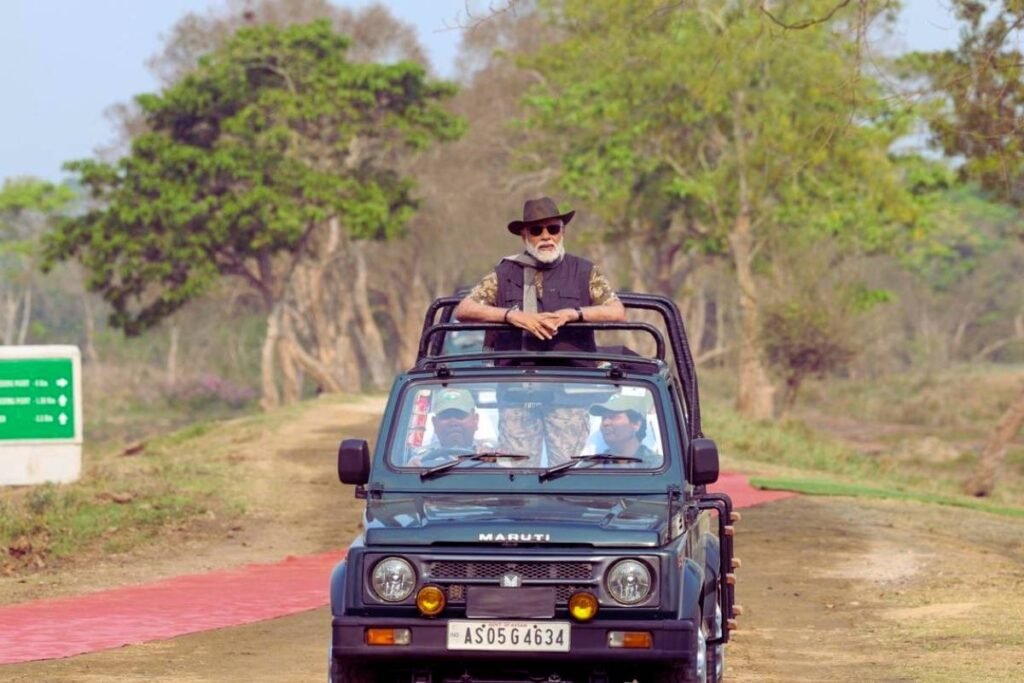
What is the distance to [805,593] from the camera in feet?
52.9

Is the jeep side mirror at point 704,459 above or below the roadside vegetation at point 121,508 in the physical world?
above

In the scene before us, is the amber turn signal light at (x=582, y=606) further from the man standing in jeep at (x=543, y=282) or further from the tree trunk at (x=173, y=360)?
the tree trunk at (x=173, y=360)

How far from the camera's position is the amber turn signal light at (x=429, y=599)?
7.85m

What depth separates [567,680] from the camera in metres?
7.95

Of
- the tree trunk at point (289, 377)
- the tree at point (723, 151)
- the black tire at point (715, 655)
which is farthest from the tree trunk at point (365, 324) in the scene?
the black tire at point (715, 655)

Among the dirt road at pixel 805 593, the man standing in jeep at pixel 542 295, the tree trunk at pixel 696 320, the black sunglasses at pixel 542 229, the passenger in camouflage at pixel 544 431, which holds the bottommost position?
the dirt road at pixel 805 593

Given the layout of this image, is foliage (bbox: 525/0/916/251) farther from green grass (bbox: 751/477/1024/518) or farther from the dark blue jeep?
the dark blue jeep

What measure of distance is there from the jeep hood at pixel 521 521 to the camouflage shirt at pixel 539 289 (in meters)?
1.80

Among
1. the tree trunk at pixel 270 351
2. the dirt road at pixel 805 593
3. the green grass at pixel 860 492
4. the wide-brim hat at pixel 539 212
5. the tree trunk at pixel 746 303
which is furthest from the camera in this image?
the tree trunk at pixel 270 351

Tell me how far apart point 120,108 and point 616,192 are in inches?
1014

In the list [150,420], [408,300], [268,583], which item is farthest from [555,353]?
[150,420]

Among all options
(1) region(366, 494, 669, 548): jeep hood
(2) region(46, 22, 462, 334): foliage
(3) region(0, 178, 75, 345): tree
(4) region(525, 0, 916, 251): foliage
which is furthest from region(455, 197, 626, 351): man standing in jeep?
(3) region(0, 178, 75, 345): tree

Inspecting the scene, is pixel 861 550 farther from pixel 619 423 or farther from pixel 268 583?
pixel 619 423

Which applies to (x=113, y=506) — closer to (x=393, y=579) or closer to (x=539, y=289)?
(x=539, y=289)
